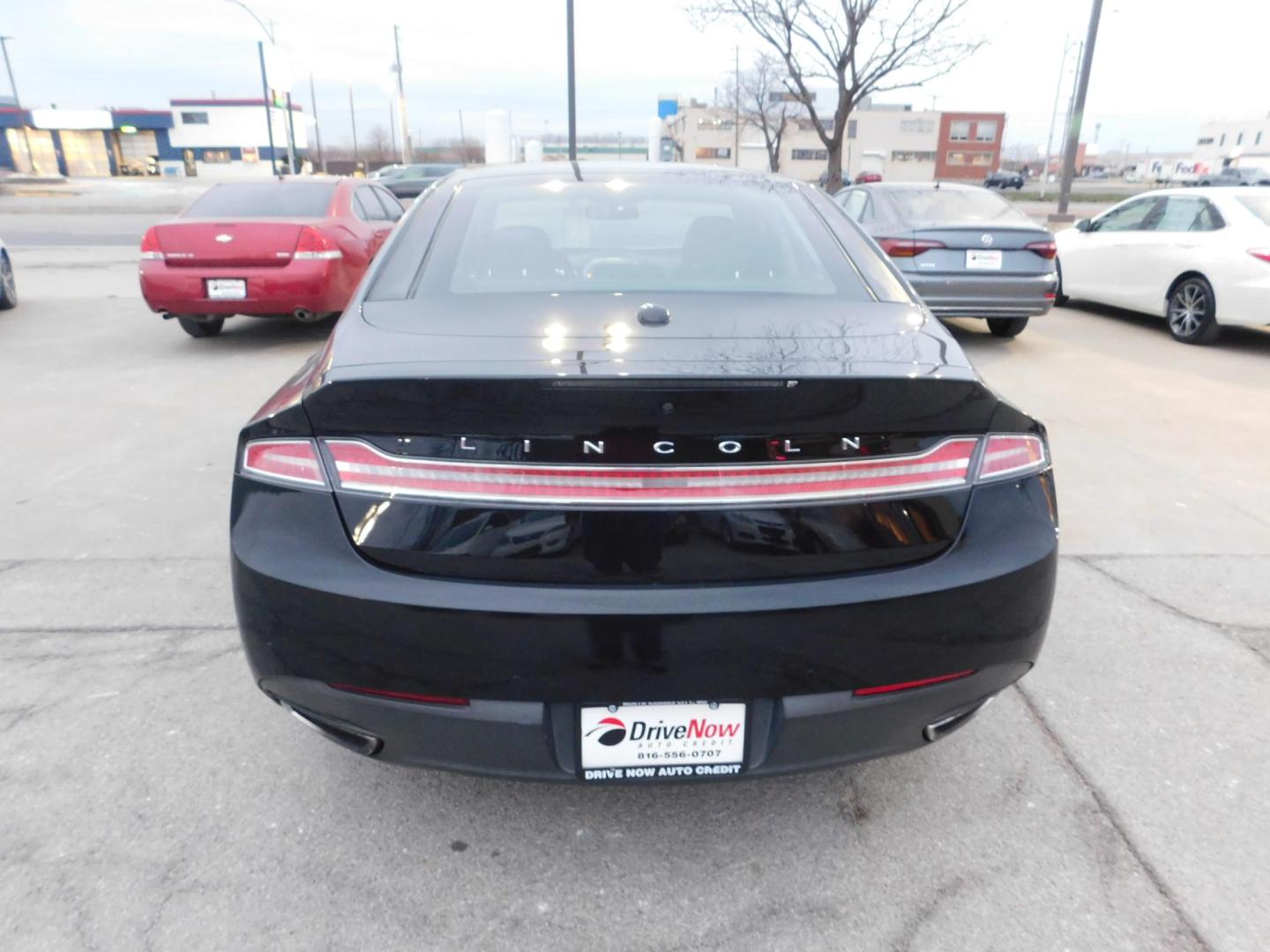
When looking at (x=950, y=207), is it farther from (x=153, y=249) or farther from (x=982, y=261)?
(x=153, y=249)

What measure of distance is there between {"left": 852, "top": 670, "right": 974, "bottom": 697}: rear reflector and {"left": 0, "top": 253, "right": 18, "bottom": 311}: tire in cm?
1052

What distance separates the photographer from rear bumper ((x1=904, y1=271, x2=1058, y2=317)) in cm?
794

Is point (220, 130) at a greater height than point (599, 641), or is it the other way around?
point (220, 130)

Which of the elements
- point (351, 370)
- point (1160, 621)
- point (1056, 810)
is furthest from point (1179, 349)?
point (351, 370)

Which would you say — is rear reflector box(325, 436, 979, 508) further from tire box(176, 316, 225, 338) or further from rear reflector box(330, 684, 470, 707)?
tire box(176, 316, 225, 338)

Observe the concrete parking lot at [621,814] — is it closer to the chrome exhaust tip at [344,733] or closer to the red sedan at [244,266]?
the chrome exhaust tip at [344,733]

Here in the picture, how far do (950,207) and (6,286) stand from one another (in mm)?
9597

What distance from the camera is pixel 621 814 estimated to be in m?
2.31

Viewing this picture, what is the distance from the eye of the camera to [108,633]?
3160 mm

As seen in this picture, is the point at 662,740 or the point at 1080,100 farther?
the point at 1080,100

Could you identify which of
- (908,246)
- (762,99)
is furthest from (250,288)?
(762,99)

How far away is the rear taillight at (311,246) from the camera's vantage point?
7.60 metres

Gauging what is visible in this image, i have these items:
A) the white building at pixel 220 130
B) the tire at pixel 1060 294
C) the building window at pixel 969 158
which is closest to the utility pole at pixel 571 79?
the tire at pixel 1060 294

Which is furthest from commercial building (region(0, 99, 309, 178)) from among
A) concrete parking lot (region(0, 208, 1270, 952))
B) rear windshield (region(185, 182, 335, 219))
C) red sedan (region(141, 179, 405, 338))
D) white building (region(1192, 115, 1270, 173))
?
white building (region(1192, 115, 1270, 173))
